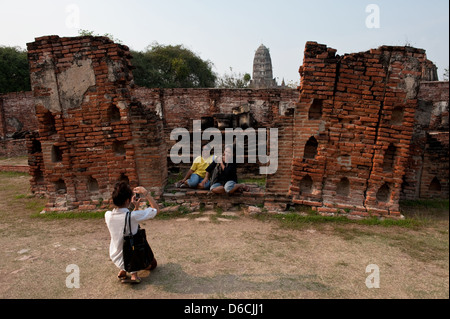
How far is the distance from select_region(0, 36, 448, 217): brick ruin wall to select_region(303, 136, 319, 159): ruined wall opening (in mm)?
18

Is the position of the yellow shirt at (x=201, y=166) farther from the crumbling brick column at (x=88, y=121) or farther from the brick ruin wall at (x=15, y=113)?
the brick ruin wall at (x=15, y=113)

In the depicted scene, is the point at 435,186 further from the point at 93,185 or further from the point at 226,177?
the point at 93,185

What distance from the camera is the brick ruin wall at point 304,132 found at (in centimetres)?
511

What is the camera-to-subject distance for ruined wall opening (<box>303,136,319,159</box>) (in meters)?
5.48

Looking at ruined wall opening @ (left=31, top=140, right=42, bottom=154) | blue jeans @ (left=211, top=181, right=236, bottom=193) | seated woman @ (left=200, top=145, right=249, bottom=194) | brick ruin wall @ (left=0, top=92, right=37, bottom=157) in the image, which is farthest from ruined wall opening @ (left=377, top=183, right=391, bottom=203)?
brick ruin wall @ (left=0, top=92, right=37, bottom=157)

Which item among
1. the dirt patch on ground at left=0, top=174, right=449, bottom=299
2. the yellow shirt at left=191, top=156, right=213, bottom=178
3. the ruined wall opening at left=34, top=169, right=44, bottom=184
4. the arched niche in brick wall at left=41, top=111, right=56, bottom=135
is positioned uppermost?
the arched niche in brick wall at left=41, top=111, right=56, bottom=135

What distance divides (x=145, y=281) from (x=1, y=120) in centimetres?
1970

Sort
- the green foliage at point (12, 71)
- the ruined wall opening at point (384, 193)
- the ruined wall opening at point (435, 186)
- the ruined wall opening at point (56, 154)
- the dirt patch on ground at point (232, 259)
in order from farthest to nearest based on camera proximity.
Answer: the green foliage at point (12, 71), the ruined wall opening at point (435, 186), the ruined wall opening at point (56, 154), the ruined wall opening at point (384, 193), the dirt patch on ground at point (232, 259)

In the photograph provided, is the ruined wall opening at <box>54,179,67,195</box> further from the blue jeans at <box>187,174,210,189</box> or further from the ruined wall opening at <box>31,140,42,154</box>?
the blue jeans at <box>187,174,210,189</box>

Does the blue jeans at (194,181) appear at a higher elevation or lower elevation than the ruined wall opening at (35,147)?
lower

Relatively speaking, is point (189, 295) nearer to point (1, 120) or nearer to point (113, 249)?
point (113, 249)

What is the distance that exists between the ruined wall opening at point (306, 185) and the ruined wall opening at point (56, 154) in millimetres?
4772

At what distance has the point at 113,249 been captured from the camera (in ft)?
10.8

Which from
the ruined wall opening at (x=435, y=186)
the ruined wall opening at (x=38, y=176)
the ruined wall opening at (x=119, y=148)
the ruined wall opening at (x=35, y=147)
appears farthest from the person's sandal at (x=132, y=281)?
the ruined wall opening at (x=435, y=186)
